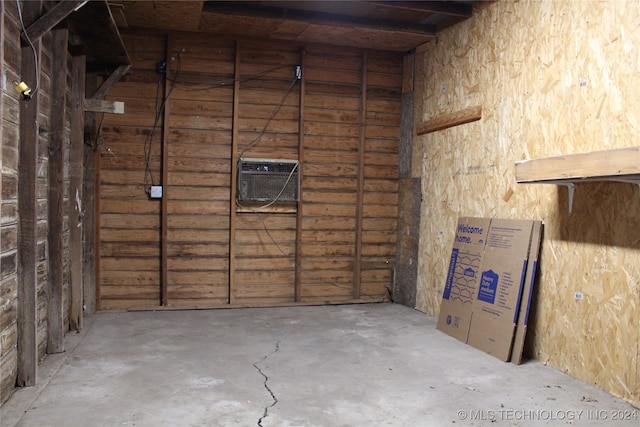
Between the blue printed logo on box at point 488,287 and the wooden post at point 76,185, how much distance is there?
11.2 feet

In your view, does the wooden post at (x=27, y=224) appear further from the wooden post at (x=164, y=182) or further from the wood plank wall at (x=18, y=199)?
the wooden post at (x=164, y=182)

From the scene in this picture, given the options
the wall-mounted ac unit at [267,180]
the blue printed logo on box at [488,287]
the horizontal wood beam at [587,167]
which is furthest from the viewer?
the wall-mounted ac unit at [267,180]

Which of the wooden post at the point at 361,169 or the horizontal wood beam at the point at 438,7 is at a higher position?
the horizontal wood beam at the point at 438,7

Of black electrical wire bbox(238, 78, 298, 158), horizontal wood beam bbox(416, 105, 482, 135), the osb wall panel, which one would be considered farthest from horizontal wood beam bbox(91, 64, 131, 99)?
the osb wall panel

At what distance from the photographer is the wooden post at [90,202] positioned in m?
5.11

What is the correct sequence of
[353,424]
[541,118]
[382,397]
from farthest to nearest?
[541,118] < [382,397] < [353,424]

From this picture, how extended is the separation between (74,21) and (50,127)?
87 centimetres

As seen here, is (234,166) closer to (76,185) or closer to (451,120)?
(76,185)

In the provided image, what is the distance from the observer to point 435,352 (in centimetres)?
402

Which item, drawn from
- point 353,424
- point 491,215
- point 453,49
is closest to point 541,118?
point 491,215

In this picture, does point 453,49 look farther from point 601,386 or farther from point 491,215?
point 601,386

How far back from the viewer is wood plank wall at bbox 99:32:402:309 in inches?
211

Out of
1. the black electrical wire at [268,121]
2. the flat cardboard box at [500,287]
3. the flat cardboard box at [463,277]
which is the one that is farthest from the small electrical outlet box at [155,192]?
the flat cardboard box at [500,287]

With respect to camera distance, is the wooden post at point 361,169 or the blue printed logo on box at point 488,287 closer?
the blue printed logo on box at point 488,287
